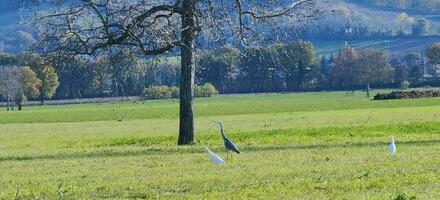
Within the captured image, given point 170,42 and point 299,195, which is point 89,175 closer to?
point 299,195

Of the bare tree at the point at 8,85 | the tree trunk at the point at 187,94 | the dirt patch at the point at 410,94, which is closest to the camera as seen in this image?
the tree trunk at the point at 187,94

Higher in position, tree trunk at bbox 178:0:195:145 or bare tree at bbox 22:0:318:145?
bare tree at bbox 22:0:318:145

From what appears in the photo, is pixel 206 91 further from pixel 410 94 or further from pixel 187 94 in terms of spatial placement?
pixel 187 94

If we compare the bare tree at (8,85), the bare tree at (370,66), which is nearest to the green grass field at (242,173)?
the bare tree at (8,85)

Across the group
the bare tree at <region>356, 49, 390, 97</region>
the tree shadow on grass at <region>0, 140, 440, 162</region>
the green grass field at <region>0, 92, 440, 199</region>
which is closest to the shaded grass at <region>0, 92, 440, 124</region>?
the bare tree at <region>356, 49, 390, 97</region>

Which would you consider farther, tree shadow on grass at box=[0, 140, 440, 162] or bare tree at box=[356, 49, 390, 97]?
bare tree at box=[356, 49, 390, 97]

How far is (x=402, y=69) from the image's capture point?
195500 mm

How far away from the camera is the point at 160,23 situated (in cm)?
3033

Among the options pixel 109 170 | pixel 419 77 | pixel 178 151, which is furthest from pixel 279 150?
pixel 419 77

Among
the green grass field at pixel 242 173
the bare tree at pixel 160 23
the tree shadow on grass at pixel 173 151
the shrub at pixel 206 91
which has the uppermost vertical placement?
the bare tree at pixel 160 23

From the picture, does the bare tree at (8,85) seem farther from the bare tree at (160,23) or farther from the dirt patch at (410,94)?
the bare tree at (160,23)

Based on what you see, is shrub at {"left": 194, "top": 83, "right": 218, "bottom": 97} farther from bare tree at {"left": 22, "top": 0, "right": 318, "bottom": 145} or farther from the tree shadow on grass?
the tree shadow on grass

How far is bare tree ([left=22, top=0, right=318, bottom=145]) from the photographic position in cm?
2927

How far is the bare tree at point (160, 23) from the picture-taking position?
2927 cm
